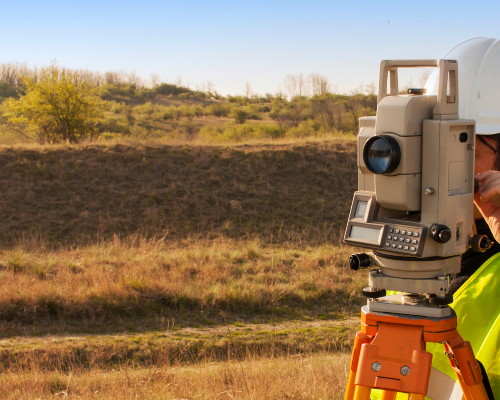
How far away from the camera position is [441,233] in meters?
1.20

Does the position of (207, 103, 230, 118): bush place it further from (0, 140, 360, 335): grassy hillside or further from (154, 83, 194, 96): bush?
(0, 140, 360, 335): grassy hillside

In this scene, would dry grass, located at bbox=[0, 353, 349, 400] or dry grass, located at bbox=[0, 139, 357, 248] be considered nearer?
dry grass, located at bbox=[0, 353, 349, 400]

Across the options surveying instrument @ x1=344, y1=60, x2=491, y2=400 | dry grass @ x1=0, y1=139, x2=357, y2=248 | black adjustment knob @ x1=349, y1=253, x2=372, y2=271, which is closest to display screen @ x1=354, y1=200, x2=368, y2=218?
surveying instrument @ x1=344, y1=60, x2=491, y2=400

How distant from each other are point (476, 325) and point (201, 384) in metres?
2.75

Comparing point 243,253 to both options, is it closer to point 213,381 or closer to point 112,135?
point 213,381

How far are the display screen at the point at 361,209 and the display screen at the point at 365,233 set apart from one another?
4 centimetres

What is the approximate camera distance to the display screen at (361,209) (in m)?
1.37

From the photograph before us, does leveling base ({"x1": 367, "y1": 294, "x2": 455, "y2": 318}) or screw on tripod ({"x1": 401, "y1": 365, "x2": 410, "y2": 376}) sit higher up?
leveling base ({"x1": 367, "y1": 294, "x2": 455, "y2": 318})

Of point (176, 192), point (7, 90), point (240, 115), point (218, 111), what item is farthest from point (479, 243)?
point (7, 90)

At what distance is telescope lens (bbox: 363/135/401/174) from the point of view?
4.13ft

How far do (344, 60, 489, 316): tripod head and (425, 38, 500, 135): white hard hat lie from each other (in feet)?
1.05

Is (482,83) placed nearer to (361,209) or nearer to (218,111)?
(361,209)

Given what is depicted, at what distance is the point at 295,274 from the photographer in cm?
931

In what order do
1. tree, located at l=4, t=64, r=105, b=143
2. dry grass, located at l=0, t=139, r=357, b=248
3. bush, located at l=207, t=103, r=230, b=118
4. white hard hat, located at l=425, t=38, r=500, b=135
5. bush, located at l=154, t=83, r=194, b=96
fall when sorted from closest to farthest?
white hard hat, located at l=425, t=38, r=500, b=135
dry grass, located at l=0, t=139, r=357, b=248
tree, located at l=4, t=64, r=105, b=143
bush, located at l=207, t=103, r=230, b=118
bush, located at l=154, t=83, r=194, b=96
